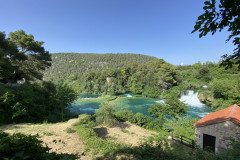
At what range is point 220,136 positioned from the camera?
707 centimetres

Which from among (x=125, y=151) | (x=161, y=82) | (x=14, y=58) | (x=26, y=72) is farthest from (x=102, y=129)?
(x=161, y=82)

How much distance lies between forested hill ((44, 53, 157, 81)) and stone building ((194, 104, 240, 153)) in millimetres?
92793

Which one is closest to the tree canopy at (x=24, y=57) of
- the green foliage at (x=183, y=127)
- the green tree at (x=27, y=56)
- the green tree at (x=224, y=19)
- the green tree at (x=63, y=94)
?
the green tree at (x=27, y=56)

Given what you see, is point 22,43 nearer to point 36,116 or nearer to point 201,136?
point 36,116

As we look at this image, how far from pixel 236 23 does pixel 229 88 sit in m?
23.4

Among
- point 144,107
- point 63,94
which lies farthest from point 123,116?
point 144,107

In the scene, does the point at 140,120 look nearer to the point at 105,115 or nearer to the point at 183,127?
the point at 183,127

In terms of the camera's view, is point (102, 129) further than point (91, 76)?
No

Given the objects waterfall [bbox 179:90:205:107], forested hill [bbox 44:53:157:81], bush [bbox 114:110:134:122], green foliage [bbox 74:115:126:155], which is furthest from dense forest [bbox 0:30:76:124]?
forested hill [bbox 44:53:157:81]

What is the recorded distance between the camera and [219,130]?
7078 mm

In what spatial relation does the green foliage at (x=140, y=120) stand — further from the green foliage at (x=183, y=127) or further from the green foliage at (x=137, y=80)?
the green foliage at (x=137, y=80)

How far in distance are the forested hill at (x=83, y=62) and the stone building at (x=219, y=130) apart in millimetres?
92793

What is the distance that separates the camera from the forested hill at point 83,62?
9950cm

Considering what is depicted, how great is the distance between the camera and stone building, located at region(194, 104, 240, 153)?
6641 mm
